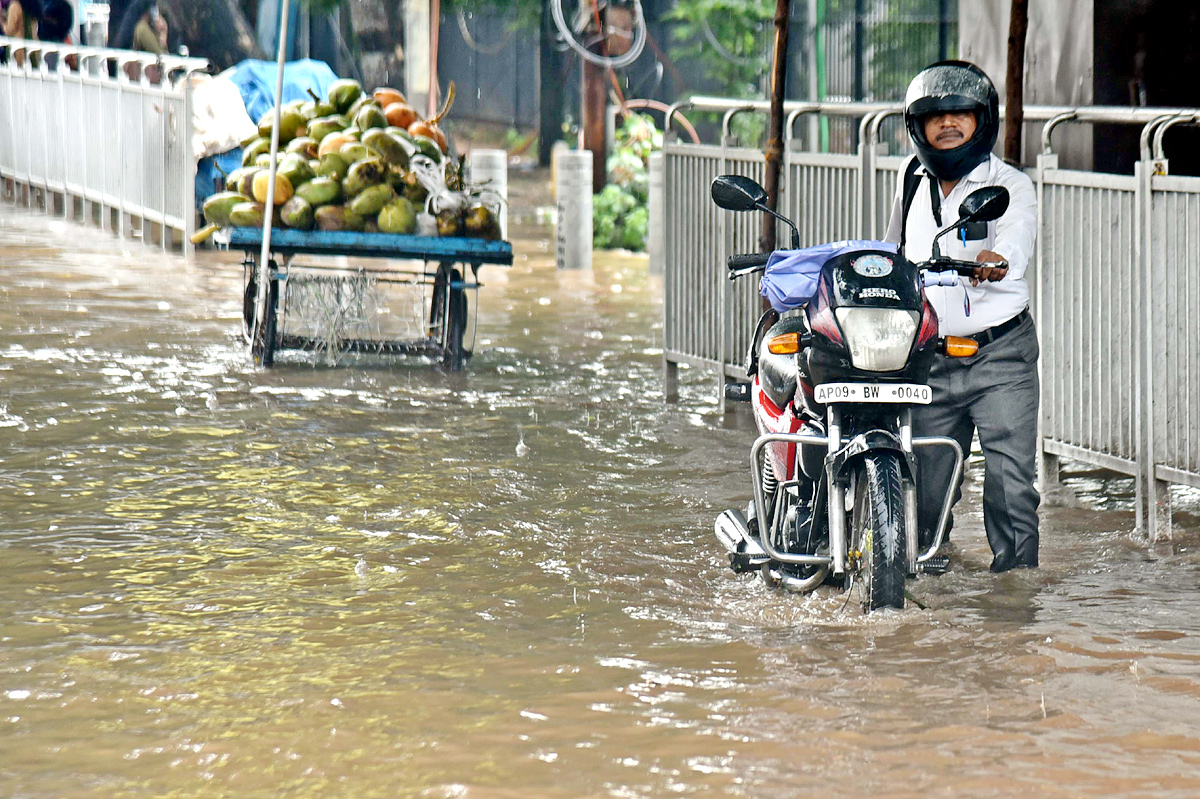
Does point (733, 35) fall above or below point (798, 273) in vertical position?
above

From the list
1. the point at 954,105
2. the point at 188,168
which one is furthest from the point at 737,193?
the point at 188,168

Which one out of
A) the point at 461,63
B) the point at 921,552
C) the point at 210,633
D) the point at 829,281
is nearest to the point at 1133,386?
the point at 921,552

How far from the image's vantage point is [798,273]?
5.85 m

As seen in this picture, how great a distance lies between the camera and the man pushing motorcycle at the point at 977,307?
617cm

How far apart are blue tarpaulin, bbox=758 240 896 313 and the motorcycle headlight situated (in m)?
0.30

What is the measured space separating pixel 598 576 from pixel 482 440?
280 centimetres

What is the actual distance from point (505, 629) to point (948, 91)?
7.69ft

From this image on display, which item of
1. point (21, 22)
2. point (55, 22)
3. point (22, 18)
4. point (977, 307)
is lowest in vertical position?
point (977, 307)

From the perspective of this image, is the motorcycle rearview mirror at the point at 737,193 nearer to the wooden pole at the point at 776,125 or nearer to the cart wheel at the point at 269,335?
the wooden pole at the point at 776,125

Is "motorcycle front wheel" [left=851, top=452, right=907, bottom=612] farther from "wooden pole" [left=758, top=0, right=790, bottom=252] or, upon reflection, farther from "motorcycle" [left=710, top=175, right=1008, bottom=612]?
"wooden pole" [left=758, top=0, right=790, bottom=252]

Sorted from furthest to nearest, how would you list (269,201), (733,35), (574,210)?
(733,35) < (574,210) < (269,201)

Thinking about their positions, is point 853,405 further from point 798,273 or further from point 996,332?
point 996,332

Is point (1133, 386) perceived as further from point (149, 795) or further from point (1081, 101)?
point (149, 795)

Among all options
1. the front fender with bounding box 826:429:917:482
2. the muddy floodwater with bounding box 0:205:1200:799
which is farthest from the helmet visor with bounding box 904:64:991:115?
the muddy floodwater with bounding box 0:205:1200:799
